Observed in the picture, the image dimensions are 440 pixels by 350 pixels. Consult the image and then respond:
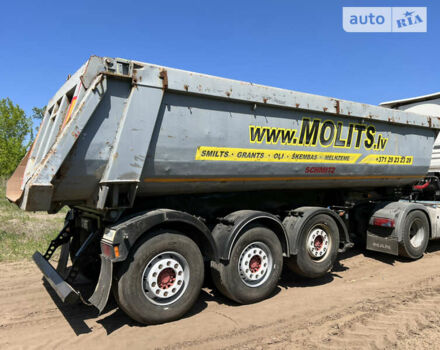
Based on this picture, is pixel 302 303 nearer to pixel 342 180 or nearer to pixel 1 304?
pixel 342 180

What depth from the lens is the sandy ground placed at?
351 cm

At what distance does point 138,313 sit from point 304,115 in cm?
355

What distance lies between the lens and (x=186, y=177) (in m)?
4.28

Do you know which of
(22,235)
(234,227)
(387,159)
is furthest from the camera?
(22,235)

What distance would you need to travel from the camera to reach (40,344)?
11.4 ft

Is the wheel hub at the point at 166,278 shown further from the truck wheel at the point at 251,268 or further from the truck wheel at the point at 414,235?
the truck wheel at the point at 414,235

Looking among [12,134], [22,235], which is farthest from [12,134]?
[22,235]

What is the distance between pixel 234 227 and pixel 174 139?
139 centimetres

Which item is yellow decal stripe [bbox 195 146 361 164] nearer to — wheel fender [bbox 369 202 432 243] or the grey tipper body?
the grey tipper body

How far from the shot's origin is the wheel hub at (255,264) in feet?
15.1

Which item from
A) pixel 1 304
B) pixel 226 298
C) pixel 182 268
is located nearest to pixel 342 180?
pixel 226 298

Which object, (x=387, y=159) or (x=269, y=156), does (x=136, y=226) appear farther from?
(x=387, y=159)

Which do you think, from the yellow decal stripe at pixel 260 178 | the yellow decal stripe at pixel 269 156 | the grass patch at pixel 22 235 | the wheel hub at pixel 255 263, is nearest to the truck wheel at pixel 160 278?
the yellow decal stripe at pixel 260 178

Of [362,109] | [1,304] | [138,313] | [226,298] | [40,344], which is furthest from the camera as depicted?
[362,109]
